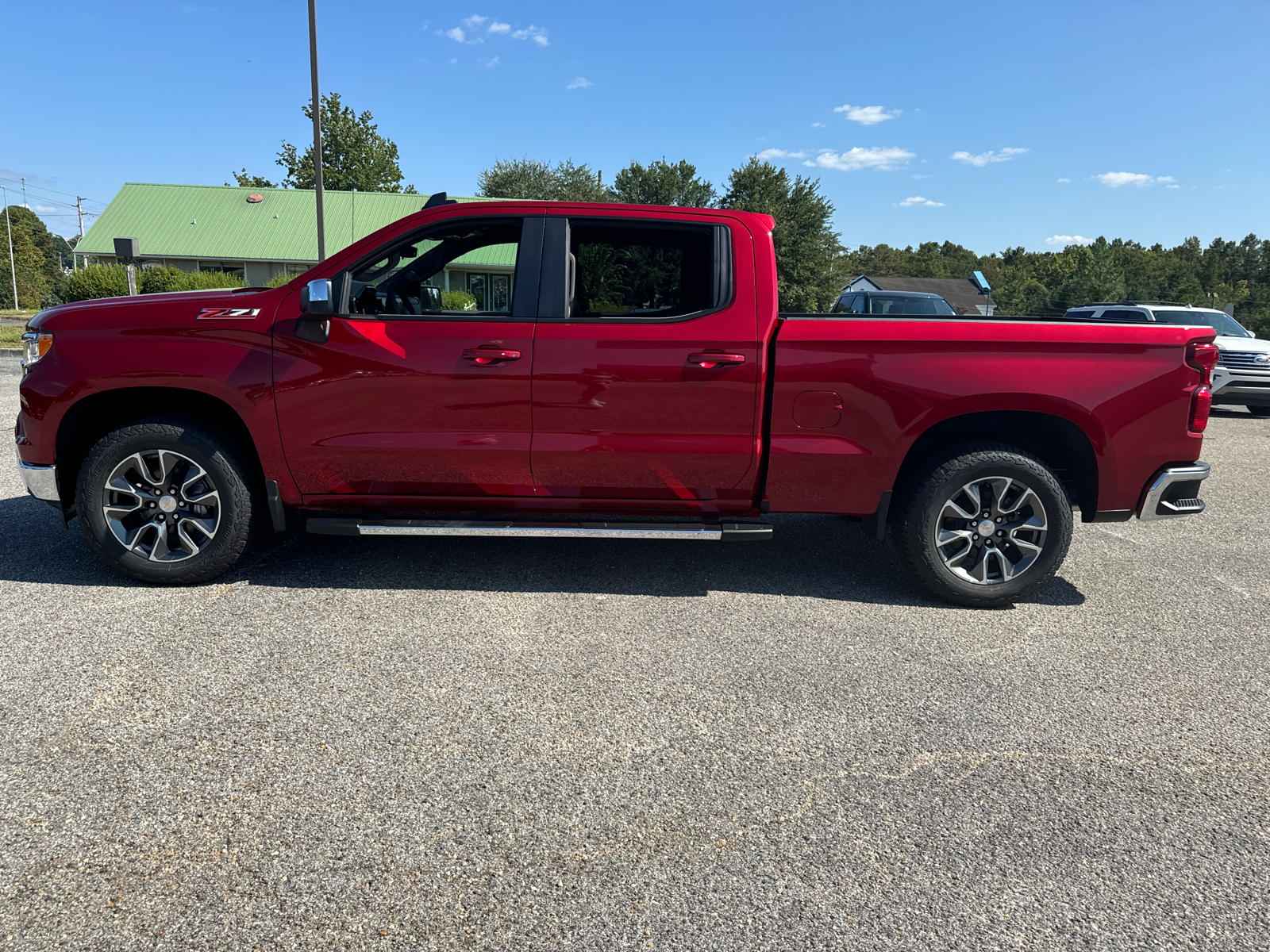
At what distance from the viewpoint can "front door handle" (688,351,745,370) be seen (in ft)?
14.2

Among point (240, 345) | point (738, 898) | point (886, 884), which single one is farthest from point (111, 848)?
point (240, 345)

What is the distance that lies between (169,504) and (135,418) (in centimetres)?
52

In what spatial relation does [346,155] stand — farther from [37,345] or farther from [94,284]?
[37,345]

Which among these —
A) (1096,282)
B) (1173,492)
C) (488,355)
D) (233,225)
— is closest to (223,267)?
(233,225)

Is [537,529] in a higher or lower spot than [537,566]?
higher

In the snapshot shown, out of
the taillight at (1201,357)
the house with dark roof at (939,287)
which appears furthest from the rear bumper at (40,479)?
the house with dark roof at (939,287)

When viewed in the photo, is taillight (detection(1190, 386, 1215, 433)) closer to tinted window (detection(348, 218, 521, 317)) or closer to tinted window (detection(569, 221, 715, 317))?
tinted window (detection(569, 221, 715, 317))

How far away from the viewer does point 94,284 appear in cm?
2444

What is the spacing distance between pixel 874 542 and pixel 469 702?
3506 millimetres

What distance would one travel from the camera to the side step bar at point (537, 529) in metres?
4.36

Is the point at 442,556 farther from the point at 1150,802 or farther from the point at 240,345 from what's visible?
the point at 1150,802

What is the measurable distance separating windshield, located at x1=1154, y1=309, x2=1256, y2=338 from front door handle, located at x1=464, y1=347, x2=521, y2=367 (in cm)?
1415

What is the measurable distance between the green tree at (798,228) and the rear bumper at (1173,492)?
50474 mm

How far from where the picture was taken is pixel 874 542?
596cm
